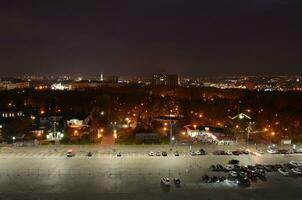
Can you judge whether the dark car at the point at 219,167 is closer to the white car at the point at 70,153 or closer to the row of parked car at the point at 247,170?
the row of parked car at the point at 247,170

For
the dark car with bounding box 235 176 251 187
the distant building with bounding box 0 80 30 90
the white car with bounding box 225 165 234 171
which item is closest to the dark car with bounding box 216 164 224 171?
the white car with bounding box 225 165 234 171

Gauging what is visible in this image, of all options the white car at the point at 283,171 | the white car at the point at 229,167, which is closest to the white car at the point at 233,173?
the white car at the point at 229,167

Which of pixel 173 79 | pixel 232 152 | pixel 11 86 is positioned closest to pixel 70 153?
pixel 232 152

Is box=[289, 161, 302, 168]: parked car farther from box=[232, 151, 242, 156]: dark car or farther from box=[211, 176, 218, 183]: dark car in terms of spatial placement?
box=[211, 176, 218, 183]: dark car

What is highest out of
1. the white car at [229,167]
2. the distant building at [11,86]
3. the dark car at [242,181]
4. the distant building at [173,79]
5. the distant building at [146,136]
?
the distant building at [173,79]

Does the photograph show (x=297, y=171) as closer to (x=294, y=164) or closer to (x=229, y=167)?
(x=294, y=164)

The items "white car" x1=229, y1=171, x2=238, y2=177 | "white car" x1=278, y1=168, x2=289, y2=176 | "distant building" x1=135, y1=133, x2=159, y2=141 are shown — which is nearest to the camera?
"white car" x1=229, y1=171, x2=238, y2=177

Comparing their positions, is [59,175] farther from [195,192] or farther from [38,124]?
[38,124]

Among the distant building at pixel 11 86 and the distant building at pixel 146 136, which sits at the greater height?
the distant building at pixel 11 86
